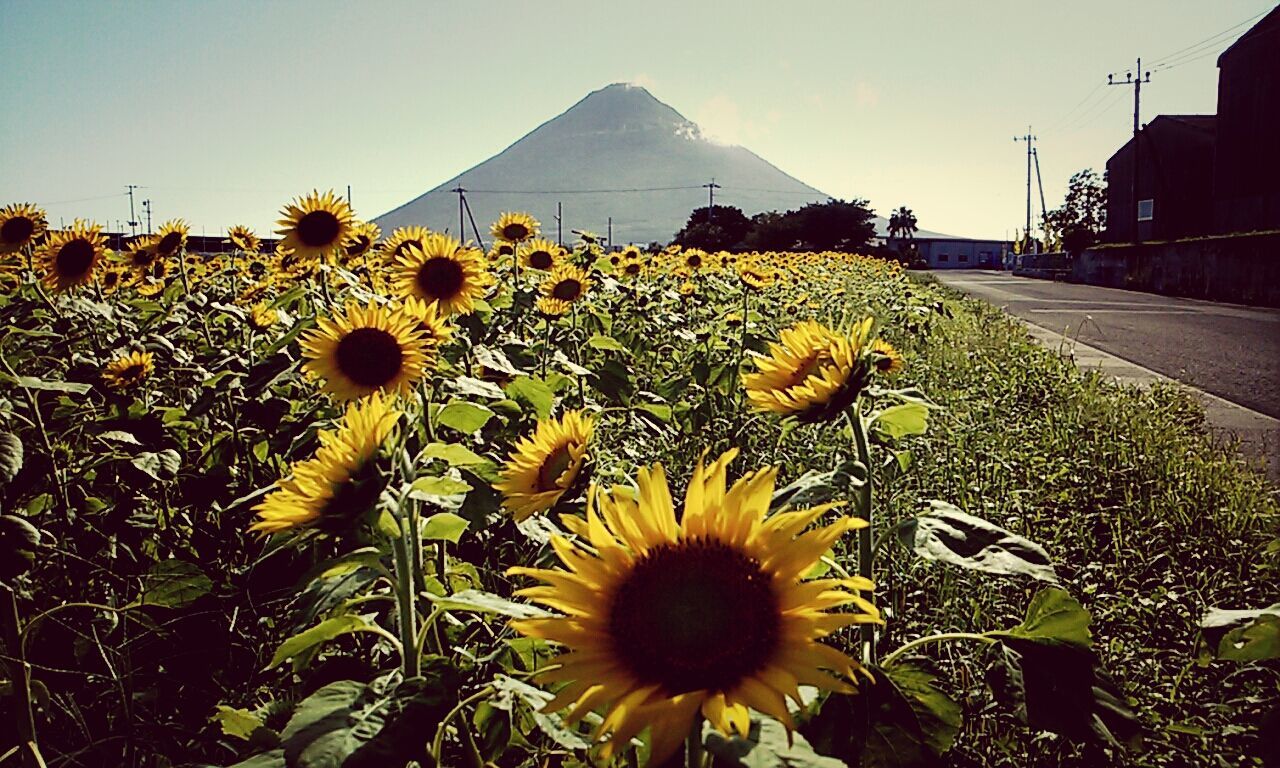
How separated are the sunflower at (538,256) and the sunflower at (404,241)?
2.15 feet

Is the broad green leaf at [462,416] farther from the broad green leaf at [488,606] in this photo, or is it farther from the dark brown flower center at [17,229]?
the dark brown flower center at [17,229]

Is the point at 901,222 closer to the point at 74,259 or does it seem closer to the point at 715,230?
the point at 715,230

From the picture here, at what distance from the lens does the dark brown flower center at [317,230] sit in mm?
2992

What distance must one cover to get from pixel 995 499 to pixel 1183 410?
250 centimetres

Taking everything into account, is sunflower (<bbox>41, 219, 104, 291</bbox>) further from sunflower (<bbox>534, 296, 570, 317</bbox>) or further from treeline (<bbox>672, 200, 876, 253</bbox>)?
treeline (<bbox>672, 200, 876, 253</bbox>)

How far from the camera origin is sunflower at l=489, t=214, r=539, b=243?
4.12 meters

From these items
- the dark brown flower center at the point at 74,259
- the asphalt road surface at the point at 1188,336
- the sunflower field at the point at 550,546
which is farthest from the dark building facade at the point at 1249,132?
the dark brown flower center at the point at 74,259

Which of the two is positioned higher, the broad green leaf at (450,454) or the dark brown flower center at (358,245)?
the dark brown flower center at (358,245)

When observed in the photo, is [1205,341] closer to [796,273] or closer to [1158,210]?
[796,273]

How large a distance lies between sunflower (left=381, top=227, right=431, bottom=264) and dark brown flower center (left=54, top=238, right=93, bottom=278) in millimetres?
1007

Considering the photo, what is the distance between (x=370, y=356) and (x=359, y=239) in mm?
1558

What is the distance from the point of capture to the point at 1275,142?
946 inches

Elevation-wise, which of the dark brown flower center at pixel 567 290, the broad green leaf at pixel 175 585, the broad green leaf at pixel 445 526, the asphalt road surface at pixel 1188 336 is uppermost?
the dark brown flower center at pixel 567 290

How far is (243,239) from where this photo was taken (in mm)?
5586
